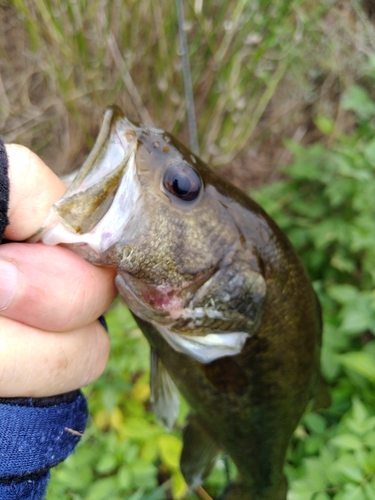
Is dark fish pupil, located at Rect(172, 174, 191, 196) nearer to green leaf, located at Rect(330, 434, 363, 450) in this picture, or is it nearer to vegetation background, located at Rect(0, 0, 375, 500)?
vegetation background, located at Rect(0, 0, 375, 500)

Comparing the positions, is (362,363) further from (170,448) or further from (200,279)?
(200,279)

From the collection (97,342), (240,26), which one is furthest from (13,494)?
(240,26)

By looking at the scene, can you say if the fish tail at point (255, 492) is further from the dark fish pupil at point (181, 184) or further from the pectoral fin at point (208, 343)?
the dark fish pupil at point (181, 184)

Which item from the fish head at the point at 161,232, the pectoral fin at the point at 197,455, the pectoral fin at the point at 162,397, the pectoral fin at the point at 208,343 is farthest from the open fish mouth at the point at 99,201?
the pectoral fin at the point at 197,455

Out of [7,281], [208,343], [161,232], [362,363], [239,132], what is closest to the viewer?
[7,281]

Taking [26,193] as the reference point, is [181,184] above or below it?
above

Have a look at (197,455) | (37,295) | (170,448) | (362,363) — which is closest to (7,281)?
(37,295)
